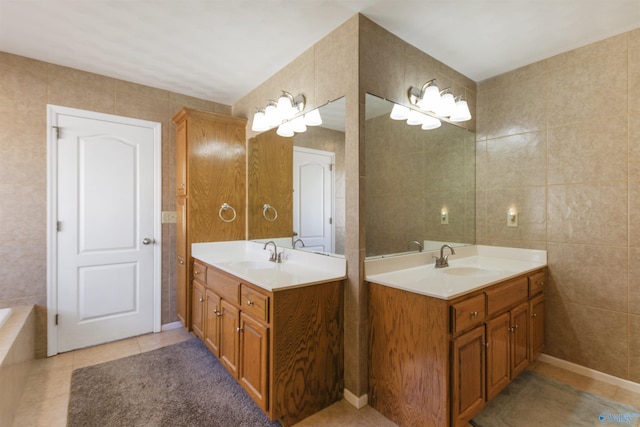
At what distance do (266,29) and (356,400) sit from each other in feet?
7.84

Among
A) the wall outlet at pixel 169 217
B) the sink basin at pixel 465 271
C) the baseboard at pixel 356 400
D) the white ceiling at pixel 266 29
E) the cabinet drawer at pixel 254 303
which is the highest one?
the white ceiling at pixel 266 29

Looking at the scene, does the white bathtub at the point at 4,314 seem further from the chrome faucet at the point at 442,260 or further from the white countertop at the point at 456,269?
the chrome faucet at the point at 442,260

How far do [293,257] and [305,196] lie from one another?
48 cm

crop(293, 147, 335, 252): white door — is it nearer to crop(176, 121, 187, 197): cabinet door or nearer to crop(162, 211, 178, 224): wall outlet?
crop(176, 121, 187, 197): cabinet door

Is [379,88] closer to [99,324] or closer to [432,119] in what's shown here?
[432,119]

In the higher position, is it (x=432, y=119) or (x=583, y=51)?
(x=583, y=51)

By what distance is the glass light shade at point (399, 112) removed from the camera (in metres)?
2.02

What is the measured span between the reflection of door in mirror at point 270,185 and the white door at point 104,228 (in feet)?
3.01

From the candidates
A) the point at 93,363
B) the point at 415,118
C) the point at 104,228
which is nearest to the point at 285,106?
the point at 415,118

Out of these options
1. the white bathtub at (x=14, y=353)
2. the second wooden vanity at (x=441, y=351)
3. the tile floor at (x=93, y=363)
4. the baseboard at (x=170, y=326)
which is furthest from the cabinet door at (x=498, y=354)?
the baseboard at (x=170, y=326)

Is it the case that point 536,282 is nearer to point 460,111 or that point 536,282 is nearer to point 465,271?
point 465,271

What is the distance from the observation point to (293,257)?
7.65 ft

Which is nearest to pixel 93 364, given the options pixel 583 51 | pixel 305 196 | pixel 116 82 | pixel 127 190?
pixel 127 190

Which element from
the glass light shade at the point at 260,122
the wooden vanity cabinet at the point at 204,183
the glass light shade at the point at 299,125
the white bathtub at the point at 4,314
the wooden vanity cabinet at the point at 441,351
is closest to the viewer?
the wooden vanity cabinet at the point at 441,351
